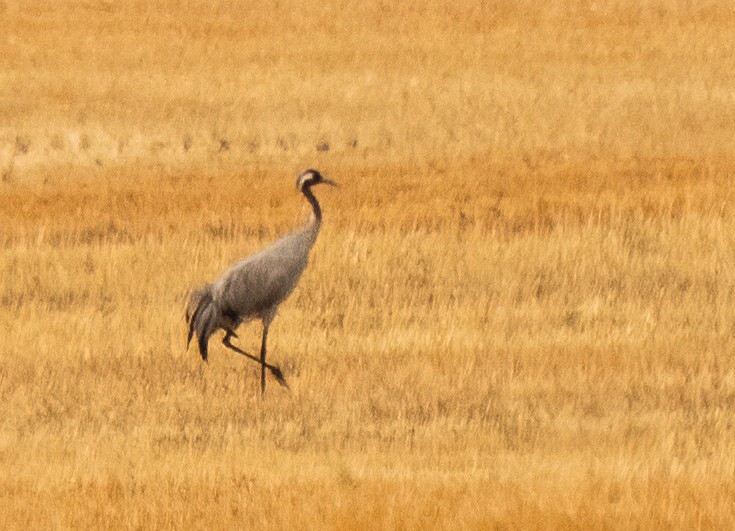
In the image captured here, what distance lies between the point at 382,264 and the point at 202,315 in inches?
108

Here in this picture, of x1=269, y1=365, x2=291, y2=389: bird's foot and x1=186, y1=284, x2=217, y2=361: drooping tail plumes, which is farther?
x1=186, y1=284, x2=217, y2=361: drooping tail plumes

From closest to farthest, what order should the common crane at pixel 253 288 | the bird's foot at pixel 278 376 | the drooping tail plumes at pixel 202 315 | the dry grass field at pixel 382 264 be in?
1. the dry grass field at pixel 382 264
2. the bird's foot at pixel 278 376
3. the drooping tail plumes at pixel 202 315
4. the common crane at pixel 253 288

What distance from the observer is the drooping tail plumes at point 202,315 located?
9.56 meters

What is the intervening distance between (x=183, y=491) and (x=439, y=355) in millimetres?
3074

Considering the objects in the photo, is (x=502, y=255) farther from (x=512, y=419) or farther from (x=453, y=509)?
(x=453, y=509)

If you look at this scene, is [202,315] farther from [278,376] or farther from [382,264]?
[382,264]

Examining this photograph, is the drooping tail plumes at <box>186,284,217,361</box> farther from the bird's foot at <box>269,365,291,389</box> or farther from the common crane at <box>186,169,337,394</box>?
the bird's foot at <box>269,365,291,389</box>

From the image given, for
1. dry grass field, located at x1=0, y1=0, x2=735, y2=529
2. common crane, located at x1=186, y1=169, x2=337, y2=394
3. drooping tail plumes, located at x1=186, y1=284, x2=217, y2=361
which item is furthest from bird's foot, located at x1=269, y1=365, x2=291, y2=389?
drooping tail plumes, located at x1=186, y1=284, x2=217, y2=361

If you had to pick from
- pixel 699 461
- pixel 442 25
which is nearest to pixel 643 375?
pixel 699 461

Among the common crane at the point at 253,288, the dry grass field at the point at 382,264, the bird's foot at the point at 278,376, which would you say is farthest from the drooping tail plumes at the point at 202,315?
the bird's foot at the point at 278,376

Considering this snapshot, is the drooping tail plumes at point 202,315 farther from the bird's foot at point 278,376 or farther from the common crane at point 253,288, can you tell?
the bird's foot at point 278,376

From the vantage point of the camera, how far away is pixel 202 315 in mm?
9734

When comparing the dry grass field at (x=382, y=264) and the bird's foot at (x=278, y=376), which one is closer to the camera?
the dry grass field at (x=382, y=264)

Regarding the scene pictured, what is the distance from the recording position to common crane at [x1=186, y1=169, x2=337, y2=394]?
32.2 ft
